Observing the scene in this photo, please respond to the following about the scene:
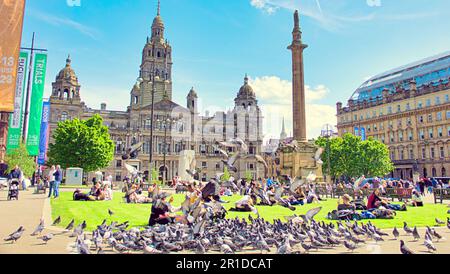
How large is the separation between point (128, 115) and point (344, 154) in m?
54.8

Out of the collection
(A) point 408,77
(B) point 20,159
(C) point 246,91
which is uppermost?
(C) point 246,91

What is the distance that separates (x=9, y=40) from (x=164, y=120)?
65409 millimetres

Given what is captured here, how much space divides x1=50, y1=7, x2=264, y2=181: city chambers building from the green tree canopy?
2892 cm

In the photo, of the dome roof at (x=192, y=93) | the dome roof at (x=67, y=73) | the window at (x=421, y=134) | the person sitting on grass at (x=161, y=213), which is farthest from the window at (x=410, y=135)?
the dome roof at (x=67, y=73)

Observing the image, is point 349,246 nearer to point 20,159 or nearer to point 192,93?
point 20,159

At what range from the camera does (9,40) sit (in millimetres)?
15258

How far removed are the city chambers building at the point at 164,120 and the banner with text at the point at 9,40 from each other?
65.1 meters

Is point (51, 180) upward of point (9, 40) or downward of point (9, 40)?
downward

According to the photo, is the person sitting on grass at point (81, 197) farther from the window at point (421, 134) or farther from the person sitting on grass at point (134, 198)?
the window at point (421, 134)

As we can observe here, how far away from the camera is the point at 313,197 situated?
67.2ft

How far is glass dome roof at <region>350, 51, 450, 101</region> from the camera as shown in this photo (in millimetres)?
67125

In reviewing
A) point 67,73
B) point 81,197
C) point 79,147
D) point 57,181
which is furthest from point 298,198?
point 67,73
